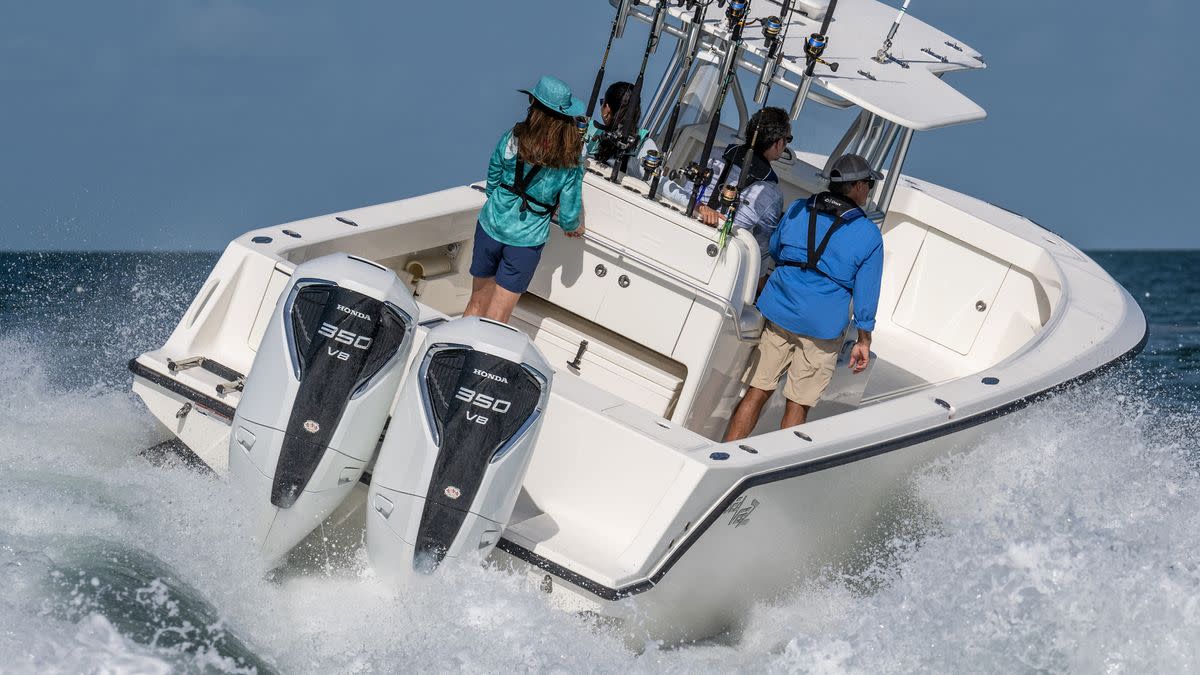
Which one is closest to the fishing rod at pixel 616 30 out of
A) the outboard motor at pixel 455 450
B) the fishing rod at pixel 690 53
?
the fishing rod at pixel 690 53

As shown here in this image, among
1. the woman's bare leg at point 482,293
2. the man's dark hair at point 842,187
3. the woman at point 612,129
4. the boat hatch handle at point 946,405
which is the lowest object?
the woman's bare leg at point 482,293

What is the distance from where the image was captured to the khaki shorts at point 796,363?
195 inches

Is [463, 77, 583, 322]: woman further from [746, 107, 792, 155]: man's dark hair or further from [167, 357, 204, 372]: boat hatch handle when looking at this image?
[167, 357, 204, 372]: boat hatch handle

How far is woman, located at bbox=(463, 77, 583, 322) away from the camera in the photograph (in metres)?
4.54

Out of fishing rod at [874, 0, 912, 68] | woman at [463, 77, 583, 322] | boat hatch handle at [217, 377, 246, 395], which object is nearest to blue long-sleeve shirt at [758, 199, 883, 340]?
woman at [463, 77, 583, 322]

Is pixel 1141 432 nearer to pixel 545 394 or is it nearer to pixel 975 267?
pixel 975 267

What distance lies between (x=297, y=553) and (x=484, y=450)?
2.44 ft

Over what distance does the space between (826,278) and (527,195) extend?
3.42 ft

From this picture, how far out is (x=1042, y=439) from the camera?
5359 millimetres

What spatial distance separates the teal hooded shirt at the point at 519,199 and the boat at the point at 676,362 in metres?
0.16

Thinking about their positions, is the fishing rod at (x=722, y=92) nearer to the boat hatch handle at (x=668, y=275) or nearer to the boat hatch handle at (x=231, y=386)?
the boat hatch handle at (x=668, y=275)

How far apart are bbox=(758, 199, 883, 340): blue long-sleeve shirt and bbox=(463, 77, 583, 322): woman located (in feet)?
2.32

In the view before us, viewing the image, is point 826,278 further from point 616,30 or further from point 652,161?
point 616,30

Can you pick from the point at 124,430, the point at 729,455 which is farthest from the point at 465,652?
the point at 124,430
